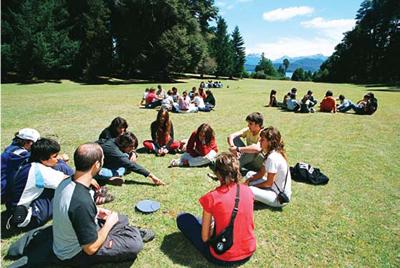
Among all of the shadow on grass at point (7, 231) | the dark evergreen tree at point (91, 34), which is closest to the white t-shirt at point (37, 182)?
the shadow on grass at point (7, 231)

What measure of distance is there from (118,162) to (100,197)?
0.93m

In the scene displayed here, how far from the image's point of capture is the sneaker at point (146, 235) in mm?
4592

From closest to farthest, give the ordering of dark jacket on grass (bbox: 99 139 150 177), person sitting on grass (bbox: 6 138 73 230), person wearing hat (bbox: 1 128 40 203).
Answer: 1. person sitting on grass (bbox: 6 138 73 230)
2. person wearing hat (bbox: 1 128 40 203)
3. dark jacket on grass (bbox: 99 139 150 177)

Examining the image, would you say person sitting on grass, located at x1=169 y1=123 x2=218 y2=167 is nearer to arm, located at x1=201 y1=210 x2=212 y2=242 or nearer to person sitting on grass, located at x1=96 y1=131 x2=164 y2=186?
person sitting on grass, located at x1=96 y1=131 x2=164 y2=186

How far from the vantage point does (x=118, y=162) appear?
6508mm

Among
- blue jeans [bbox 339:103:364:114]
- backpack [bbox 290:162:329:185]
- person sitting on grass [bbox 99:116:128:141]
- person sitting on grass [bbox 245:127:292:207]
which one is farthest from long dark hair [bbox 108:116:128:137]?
blue jeans [bbox 339:103:364:114]

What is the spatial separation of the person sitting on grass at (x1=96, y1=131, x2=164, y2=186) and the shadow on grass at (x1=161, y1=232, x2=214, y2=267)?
6.52 feet

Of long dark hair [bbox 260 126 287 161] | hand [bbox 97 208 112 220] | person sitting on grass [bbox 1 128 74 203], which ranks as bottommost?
hand [bbox 97 208 112 220]

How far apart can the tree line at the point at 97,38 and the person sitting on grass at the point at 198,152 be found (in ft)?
106

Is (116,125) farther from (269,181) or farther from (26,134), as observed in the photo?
(269,181)

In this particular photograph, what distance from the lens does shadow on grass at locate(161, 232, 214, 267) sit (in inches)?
166

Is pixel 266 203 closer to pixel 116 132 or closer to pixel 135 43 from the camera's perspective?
pixel 116 132

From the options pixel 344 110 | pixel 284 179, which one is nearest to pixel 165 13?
pixel 344 110

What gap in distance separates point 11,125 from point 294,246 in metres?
12.3
